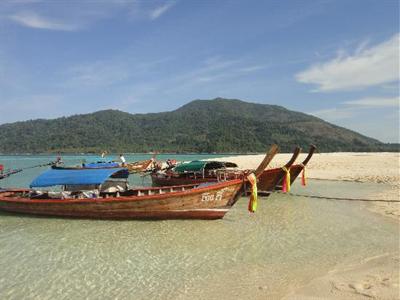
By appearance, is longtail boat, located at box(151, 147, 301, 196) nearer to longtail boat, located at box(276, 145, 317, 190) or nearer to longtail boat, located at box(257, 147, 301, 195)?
longtail boat, located at box(257, 147, 301, 195)

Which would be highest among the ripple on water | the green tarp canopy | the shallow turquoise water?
the green tarp canopy

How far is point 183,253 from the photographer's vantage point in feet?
36.4

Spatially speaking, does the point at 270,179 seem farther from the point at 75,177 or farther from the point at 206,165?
the point at 75,177

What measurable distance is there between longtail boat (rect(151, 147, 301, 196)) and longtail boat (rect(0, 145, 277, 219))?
493 centimetres

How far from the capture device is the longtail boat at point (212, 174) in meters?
22.2

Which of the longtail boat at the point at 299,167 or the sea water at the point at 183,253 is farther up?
the longtail boat at the point at 299,167

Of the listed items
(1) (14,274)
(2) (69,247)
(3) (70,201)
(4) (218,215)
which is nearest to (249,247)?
(4) (218,215)

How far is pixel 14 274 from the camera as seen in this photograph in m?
9.66

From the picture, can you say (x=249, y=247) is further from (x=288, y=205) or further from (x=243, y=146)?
(x=243, y=146)

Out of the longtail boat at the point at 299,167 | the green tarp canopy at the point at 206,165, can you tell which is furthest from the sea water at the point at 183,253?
the green tarp canopy at the point at 206,165

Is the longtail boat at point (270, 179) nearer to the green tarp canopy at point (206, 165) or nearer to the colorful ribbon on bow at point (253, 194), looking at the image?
the green tarp canopy at point (206, 165)

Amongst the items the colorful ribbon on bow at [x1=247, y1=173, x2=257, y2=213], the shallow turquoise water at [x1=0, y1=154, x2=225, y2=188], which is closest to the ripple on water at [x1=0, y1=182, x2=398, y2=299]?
the colorful ribbon on bow at [x1=247, y1=173, x2=257, y2=213]

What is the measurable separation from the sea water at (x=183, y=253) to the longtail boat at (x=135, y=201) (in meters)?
0.42

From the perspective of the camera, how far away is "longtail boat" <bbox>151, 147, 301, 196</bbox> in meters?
22.2
